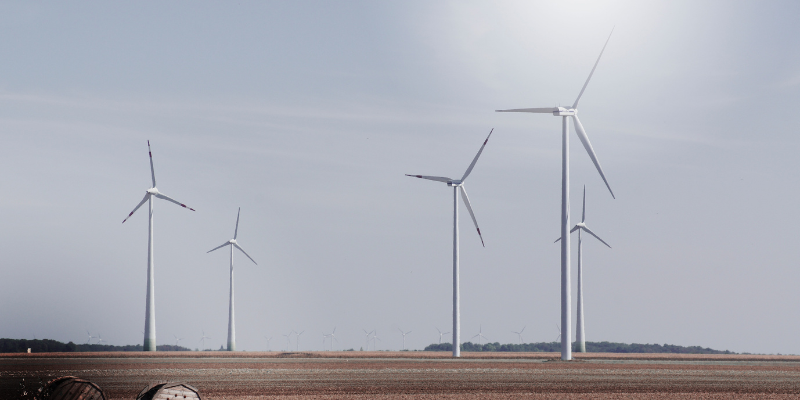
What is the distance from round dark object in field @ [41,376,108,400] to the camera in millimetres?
25625

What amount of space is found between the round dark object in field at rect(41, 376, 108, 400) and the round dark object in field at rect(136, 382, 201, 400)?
75.7 inches

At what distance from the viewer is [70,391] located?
84.7 feet

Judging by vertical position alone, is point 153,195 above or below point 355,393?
above

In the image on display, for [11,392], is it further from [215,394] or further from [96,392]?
[96,392]

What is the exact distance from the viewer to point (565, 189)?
85.1 metres

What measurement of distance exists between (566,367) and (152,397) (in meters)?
54.1

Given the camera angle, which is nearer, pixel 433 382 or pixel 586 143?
pixel 433 382

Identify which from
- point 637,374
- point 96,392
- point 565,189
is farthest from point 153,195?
point 96,392

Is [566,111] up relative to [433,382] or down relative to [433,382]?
up

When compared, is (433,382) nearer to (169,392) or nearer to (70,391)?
(169,392)

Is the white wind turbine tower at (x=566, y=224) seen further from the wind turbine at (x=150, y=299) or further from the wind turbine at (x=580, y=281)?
the wind turbine at (x=150, y=299)

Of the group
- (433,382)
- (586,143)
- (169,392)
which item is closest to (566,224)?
(586,143)

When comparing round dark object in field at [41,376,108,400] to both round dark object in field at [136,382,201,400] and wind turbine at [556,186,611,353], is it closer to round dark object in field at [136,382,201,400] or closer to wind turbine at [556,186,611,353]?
round dark object in field at [136,382,201,400]

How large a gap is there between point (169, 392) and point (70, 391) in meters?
3.35
